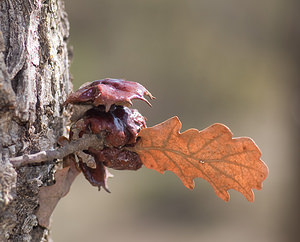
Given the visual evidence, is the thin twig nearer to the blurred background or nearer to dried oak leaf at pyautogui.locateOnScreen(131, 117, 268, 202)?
dried oak leaf at pyautogui.locateOnScreen(131, 117, 268, 202)

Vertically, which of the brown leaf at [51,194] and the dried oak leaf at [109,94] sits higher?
the dried oak leaf at [109,94]

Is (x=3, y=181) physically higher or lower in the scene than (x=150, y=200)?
higher

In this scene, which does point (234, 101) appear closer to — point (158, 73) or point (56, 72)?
point (158, 73)

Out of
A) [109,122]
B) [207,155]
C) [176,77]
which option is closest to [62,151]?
[109,122]

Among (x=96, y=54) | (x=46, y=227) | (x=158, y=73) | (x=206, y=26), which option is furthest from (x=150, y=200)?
(x=46, y=227)

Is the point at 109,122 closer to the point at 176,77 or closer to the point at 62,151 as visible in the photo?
the point at 62,151

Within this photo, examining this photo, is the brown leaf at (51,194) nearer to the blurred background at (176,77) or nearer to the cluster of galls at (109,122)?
the cluster of galls at (109,122)

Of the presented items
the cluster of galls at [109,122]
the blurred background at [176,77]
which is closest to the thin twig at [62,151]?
the cluster of galls at [109,122]
